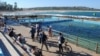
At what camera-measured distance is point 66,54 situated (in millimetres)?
16031

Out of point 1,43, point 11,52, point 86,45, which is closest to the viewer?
point 11,52

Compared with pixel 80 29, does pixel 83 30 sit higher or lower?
higher

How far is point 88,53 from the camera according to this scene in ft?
55.2

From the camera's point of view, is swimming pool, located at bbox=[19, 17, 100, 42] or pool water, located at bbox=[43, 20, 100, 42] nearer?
pool water, located at bbox=[43, 20, 100, 42]

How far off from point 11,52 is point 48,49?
246 inches

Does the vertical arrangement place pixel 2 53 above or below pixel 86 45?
above

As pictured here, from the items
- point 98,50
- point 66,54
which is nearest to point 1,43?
point 66,54

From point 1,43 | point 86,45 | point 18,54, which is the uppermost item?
point 18,54

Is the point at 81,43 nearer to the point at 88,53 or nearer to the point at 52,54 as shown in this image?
the point at 88,53

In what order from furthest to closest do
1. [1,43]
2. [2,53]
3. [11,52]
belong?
[1,43], [2,53], [11,52]

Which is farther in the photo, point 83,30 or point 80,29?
point 80,29

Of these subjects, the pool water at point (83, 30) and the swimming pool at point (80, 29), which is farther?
the swimming pool at point (80, 29)

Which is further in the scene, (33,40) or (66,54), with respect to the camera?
(33,40)

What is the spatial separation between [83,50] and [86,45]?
7.93 feet
